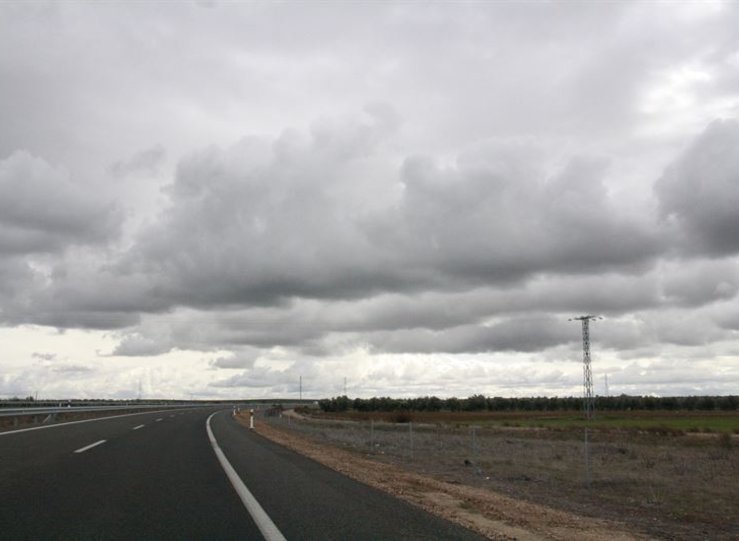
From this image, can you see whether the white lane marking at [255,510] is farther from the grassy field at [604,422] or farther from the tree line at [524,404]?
the tree line at [524,404]

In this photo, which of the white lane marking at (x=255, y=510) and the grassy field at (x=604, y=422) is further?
the grassy field at (x=604, y=422)

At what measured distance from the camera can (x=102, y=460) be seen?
15.6 meters

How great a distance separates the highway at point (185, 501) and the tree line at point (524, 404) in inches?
4684

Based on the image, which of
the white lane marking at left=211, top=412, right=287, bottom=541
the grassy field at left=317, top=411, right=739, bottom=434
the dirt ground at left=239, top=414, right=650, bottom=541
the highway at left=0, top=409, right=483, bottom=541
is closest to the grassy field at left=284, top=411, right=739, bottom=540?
the dirt ground at left=239, top=414, right=650, bottom=541

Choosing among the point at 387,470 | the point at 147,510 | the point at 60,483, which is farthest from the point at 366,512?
the point at 387,470

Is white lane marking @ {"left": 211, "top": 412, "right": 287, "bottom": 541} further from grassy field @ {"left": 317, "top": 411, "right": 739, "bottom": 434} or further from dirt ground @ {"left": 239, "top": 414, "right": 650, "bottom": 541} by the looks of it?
grassy field @ {"left": 317, "top": 411, "right": 739, "bottom": 434}

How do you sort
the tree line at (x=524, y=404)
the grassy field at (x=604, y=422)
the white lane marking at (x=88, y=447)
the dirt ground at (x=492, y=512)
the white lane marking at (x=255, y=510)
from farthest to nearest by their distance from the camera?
1. the tree line at (x=524, y=404)
2. the grassy field at (x=604, y=422)
3. the white lane marking at (x=88, y=447)
4. the dirt ground at (x=492, y=512)
5. the white lane marking at (x=255, y=510)

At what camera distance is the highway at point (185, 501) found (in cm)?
822

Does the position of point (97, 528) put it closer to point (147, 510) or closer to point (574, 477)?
point (147, 510)

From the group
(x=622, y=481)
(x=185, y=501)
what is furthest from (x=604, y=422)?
(x=185, y=501)

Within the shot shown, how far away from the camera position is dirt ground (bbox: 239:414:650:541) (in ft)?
31.5

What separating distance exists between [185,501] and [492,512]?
4924mm

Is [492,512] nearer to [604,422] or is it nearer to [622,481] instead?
[622,481]

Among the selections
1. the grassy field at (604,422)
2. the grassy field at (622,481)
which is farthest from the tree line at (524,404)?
the grassy field at (622,481)
